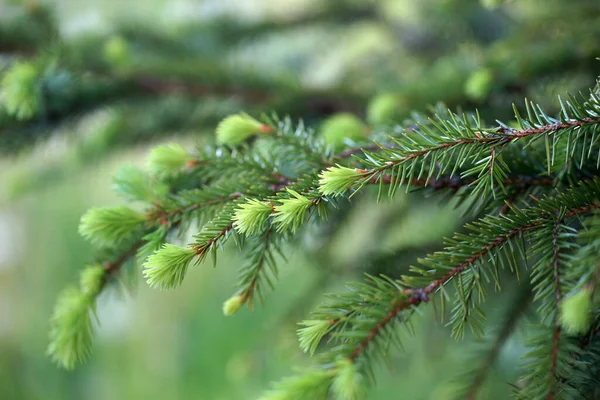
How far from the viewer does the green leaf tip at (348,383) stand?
279mm

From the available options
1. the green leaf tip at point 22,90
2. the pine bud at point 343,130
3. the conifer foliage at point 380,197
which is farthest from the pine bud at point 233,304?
the green leaf tip at point 22,90

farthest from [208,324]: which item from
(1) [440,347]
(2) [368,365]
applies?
(2) [368,365]

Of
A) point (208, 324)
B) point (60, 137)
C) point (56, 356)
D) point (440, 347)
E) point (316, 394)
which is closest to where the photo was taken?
point (316, 394)

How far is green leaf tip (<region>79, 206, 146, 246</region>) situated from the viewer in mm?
399

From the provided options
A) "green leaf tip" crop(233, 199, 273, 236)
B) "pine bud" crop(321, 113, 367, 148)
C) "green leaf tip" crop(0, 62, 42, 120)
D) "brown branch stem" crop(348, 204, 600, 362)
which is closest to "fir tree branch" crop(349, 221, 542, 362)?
"brown branch stem" crop(348, 204, 600, 362)

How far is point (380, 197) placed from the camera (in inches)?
14.2

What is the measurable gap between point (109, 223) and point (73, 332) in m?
0.10

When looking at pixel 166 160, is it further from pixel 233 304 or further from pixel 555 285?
pixel 555 285

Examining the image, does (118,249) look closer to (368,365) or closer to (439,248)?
(368,365)

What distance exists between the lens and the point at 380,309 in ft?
1.08

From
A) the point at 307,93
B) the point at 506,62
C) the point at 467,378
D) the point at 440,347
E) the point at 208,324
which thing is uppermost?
the point at 506,62

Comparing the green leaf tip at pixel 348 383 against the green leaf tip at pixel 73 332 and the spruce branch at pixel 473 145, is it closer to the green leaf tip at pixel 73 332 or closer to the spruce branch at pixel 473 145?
the spruce branch at pixel 473 145

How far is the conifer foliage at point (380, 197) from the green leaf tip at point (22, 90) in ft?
0.73

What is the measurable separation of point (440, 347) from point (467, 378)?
0.49 m
